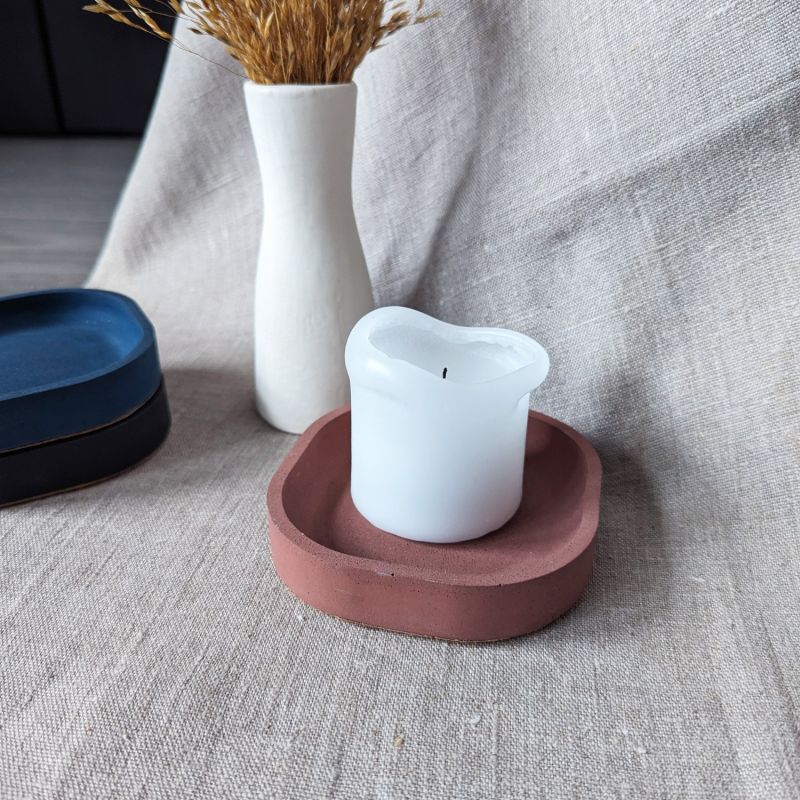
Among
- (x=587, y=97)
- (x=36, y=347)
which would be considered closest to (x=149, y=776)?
(x=36, y=347)

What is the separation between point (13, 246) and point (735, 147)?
2.49 feet

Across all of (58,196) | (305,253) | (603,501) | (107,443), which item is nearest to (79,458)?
(107,443)

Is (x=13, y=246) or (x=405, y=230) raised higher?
(x=405, y=230)

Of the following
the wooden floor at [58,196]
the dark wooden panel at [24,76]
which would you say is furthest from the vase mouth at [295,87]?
the dark wooden panel at [24,76]

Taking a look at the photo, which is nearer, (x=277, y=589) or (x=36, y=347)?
(x=277, y=589)

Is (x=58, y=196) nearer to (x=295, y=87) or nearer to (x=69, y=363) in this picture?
(x=69, y=363)

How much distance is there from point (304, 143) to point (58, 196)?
59cm

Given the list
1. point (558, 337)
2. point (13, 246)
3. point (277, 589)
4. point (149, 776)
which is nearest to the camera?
point (149, 776)

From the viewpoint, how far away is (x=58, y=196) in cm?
100

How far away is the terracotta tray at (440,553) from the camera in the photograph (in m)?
0.41

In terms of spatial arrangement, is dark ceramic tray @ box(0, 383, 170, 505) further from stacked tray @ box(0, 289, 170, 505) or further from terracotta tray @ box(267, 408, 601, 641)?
terracotta tray @ box(267, 408, 601, 641)

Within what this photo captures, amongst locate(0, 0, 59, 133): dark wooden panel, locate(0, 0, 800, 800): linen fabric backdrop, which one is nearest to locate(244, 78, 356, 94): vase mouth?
locate(0, 0, 800, 800): linen fabric backdrop

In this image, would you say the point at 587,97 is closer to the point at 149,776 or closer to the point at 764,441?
the point at 764,441

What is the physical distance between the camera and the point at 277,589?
46cm
